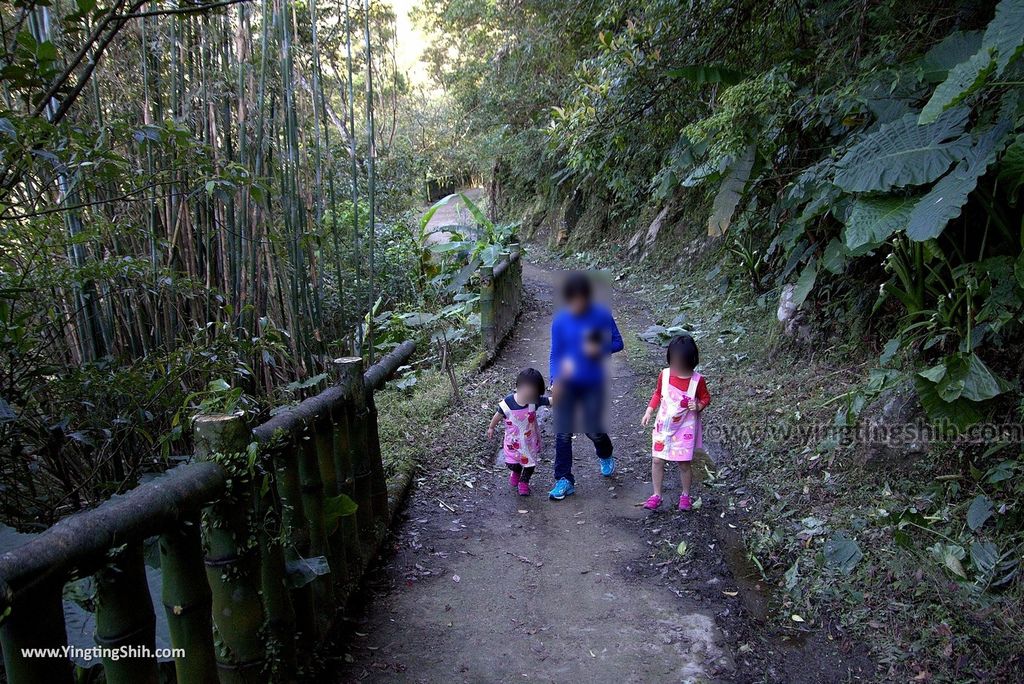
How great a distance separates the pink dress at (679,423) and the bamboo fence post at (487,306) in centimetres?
377

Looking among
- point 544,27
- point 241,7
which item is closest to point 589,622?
point 241,7

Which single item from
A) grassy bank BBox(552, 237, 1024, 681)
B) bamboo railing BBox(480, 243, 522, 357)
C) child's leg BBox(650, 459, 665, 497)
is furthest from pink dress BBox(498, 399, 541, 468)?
bamboo railing BBox(480, 243, 522, 357)

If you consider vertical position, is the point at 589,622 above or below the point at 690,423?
below

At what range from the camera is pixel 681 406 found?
3740 millimetres

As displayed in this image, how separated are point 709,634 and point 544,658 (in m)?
0.71

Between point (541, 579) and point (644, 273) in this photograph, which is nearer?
point (541, 579)

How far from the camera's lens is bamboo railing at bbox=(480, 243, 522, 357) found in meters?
7.38

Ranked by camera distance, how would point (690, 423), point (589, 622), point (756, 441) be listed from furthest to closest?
point (756, 441)
point (690, 423)
point (589, 622)

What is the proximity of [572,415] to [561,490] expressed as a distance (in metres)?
0.47

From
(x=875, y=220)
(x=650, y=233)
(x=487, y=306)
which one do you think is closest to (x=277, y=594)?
(x=875, y=220)

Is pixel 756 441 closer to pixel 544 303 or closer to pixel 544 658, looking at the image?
pixel 544 658

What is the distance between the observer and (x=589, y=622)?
2949 millimetres

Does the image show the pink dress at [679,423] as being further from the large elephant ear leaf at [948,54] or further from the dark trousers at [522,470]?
the large elephant ear leaf at [948,54]

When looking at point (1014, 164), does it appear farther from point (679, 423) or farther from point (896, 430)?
point (679, 423)
